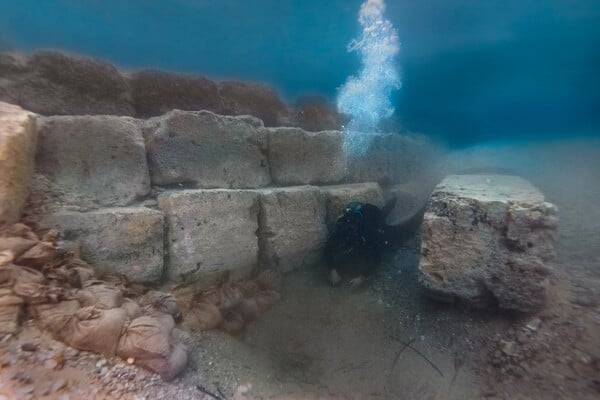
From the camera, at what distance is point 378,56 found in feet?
17.5

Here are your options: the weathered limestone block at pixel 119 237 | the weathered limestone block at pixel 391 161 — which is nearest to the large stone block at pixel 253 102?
the weathered limestone block at pixel 391 161

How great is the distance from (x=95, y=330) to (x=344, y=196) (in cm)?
310

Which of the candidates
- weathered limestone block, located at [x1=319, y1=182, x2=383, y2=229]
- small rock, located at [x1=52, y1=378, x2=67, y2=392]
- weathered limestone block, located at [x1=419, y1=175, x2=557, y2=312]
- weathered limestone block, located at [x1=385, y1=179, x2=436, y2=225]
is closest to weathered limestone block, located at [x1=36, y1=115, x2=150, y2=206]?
small rock, located at [x1=52, y1=378, x2=67, y2=392]

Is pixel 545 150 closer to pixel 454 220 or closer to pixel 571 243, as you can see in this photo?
pixel 571 243

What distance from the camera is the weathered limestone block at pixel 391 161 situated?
4602mm

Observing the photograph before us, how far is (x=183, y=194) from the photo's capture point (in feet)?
9.00

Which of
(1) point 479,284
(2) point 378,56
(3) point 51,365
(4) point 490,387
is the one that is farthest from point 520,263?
(2) point 378,56

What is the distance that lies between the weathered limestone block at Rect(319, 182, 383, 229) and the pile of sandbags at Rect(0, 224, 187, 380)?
245 cm

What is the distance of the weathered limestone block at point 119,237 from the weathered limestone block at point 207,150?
56 centimetres

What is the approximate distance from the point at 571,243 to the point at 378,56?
13.9 feet

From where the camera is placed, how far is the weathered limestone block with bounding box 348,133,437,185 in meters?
4.60

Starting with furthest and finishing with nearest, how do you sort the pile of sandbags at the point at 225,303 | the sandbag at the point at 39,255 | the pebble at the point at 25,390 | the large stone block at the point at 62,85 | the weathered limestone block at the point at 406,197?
1. the weathered limestone block at the point at 406,197
2. the large stone block at the point at 62,85
3. the pile of sandbags at the point at 225,303
4. the sandbag at the point at 39,255
5. the pebble at the point at 25,390

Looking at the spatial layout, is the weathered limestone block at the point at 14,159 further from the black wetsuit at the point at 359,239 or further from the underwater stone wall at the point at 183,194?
the black wetsuit at the point at 359,239

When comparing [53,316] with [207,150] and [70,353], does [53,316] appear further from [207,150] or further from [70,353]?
[207,150]
